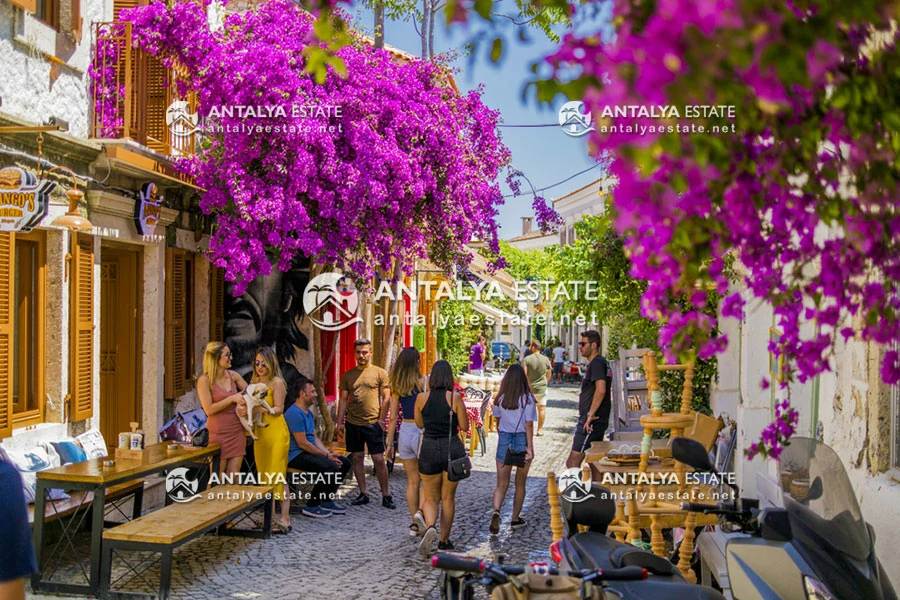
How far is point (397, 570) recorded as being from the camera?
817 cm

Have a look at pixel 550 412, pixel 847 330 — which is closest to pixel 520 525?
pixel 847 330

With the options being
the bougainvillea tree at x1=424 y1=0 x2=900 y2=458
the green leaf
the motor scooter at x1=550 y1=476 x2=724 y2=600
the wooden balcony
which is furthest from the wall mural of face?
the green leaf

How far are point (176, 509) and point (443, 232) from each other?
19.6ft

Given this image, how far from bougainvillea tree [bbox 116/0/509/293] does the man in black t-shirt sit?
8.78ft

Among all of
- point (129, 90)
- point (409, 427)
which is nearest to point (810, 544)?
point (409, 427)

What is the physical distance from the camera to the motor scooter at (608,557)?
12.1 feet

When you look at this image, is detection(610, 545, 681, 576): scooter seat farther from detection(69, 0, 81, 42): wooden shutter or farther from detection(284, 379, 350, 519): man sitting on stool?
detection(69, 0, 81, 42): wooden shutter

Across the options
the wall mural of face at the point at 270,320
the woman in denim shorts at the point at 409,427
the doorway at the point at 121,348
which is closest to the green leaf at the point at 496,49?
the woman in denim shorts at the point at 409,427

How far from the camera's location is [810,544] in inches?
143

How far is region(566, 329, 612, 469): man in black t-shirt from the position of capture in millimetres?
11156

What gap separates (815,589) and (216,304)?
11.0m

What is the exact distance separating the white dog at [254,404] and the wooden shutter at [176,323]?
225 centimetres

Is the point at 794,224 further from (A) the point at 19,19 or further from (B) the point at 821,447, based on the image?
(A) the point at 19,19

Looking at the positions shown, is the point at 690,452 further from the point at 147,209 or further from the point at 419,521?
the point at 147,209
